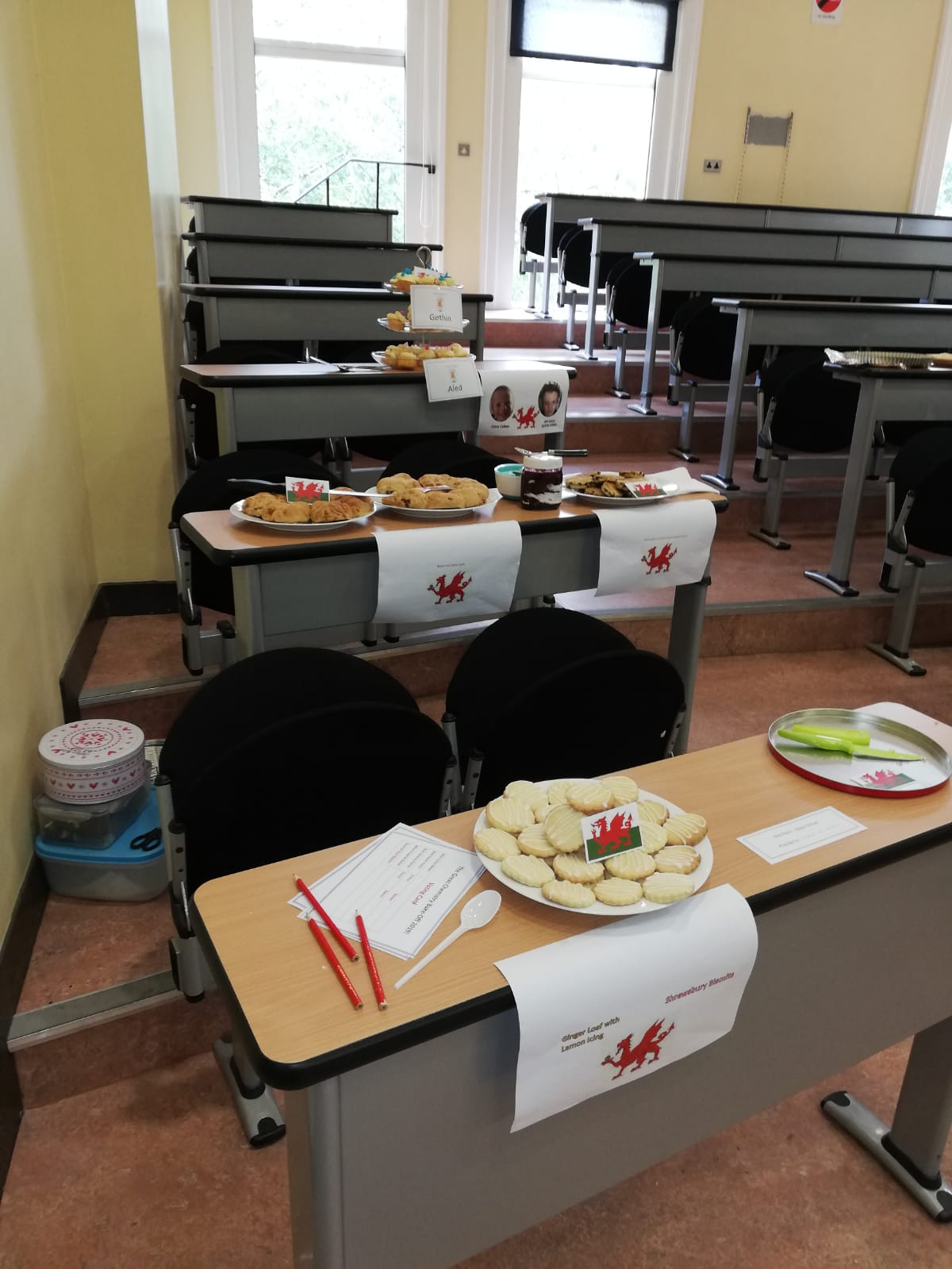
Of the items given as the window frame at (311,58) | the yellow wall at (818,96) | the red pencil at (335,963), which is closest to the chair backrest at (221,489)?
the red pencil at (335,963)

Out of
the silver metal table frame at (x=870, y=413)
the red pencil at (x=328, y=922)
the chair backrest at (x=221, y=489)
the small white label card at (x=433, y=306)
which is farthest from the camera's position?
the silver metal table frame at (x=870, y=413)

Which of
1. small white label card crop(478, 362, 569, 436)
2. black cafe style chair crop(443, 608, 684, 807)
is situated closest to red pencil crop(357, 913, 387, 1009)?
black cafe style chair crop(443, 608, 684, 807)

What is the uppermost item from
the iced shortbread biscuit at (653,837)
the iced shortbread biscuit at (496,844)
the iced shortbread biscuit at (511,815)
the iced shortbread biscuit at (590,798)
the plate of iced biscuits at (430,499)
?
the plate of iced biscuits at (430,499)

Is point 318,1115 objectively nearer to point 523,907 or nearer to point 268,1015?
point 268,1015

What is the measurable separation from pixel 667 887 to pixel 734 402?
3.42m

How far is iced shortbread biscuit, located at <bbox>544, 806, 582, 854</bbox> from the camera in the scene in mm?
886

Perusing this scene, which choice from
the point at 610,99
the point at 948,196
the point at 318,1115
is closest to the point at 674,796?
the point at 318,1115

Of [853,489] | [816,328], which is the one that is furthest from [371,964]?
[816,328]

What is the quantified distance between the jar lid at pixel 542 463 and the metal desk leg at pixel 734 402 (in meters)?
2.18

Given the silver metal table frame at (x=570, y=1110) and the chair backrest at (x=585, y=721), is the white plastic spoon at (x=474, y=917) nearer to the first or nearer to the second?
the silver metal table frame at (x=570, y=1110)

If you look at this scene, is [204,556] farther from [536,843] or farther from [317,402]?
[536,843]

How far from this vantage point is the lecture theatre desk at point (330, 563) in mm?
1696

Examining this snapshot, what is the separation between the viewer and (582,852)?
0.90 metres

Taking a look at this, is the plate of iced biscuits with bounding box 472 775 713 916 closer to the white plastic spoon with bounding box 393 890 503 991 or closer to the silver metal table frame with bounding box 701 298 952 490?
the white plastic spoon with bounding box 393 890 503 991
